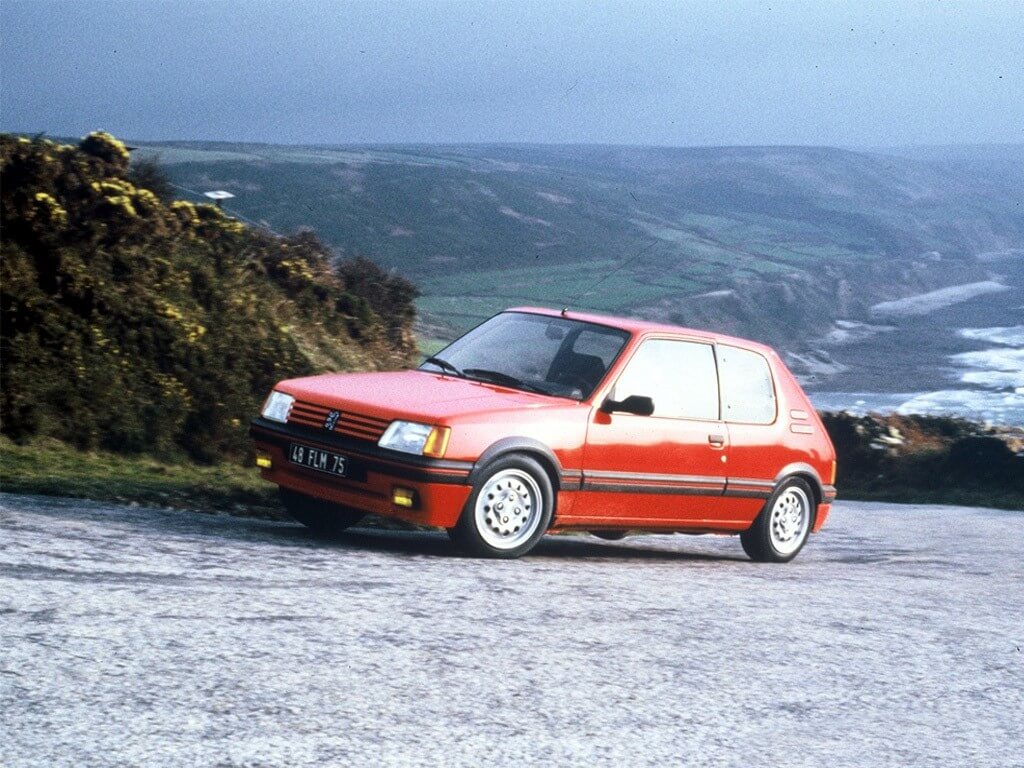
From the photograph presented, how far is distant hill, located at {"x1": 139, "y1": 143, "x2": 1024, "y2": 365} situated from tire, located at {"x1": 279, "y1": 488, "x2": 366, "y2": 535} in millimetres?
48865

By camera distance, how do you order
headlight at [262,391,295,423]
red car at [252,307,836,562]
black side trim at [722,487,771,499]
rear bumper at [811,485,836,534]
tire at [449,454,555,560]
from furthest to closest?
rear bumper at [811,485,836,534]
black side trim at [722,487,771,499]
headlight at [262,391,295,423]
tire at [449,454,555,560]
red car at [252,307,836,562]

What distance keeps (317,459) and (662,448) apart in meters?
Answer: 2.41

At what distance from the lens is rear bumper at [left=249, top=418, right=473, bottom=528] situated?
831 cm

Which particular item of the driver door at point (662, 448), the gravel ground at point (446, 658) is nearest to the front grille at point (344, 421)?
the gravel ground at point (446, 658)

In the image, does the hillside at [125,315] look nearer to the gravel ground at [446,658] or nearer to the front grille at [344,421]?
the gravel ground at [446,658]

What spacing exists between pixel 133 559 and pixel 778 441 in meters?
5.20

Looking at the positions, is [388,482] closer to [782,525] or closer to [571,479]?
[571,479]

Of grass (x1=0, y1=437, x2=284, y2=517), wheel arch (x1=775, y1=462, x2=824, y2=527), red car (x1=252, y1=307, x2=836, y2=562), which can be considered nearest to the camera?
red car (x1=252, y1=307, x2=836, y2=562)

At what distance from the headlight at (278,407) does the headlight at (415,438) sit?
99 cm

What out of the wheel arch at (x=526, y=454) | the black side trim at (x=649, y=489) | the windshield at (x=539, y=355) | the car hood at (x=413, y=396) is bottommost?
the black side trim at (x=649, y=489)

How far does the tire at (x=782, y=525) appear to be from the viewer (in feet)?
Result: 35.2

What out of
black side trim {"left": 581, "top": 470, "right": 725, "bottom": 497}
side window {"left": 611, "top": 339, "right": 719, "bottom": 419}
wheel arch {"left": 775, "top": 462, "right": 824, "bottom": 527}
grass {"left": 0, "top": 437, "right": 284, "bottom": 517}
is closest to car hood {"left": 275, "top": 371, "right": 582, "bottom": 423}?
black side trim {"left": 581, "top": 470, "right": 725, "bottom": 497}

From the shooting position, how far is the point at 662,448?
968cm

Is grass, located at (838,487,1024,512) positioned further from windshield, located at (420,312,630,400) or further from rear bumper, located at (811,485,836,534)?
windshield, located at (420,312,630,400)
